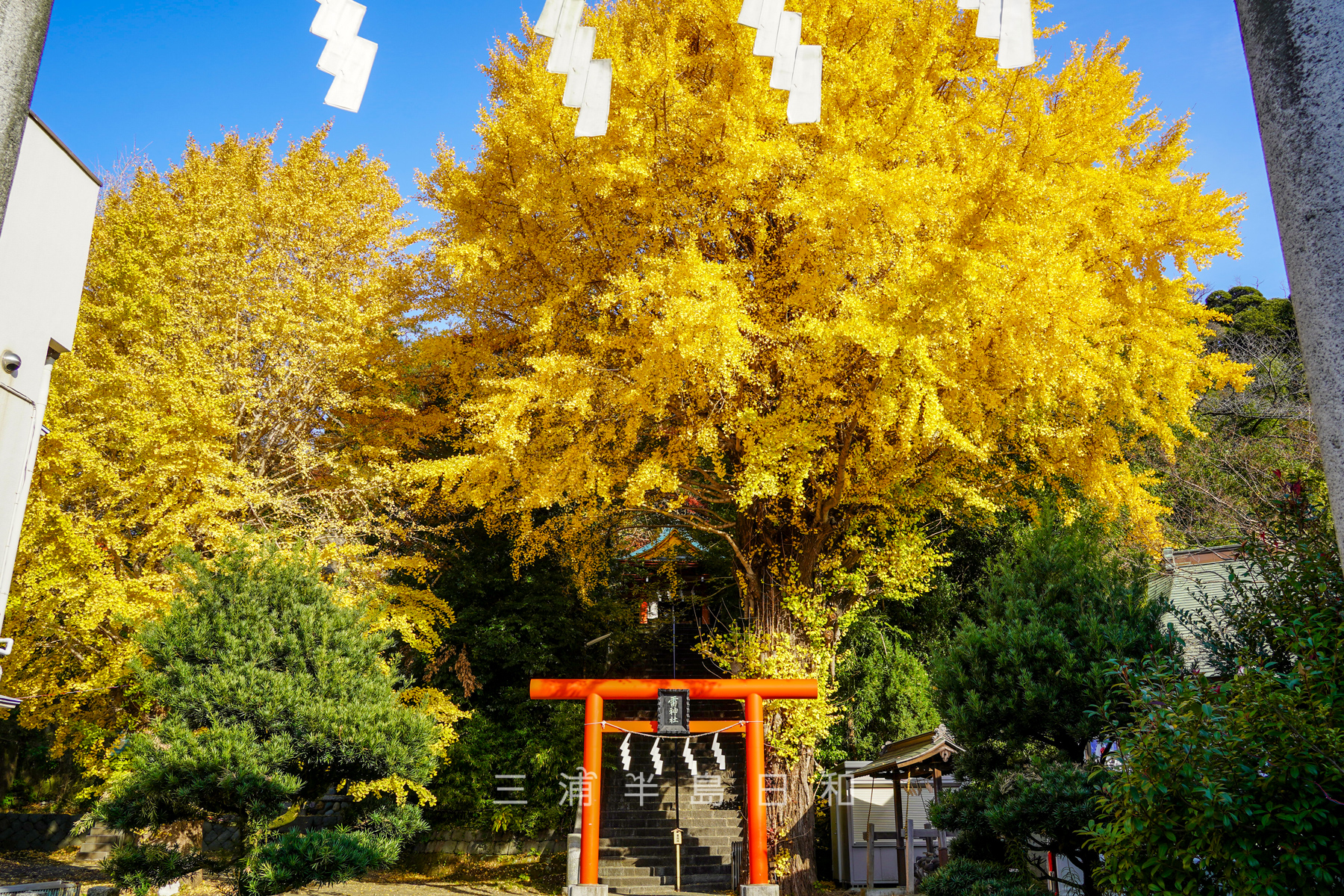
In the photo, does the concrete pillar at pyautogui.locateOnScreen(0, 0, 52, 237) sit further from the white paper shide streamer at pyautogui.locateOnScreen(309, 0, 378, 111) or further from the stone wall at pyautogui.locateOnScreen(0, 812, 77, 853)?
the stone wall at pyautogui.locateOnScreen(0, 812, 77, 853)

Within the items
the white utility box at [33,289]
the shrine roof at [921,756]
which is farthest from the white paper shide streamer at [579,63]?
the shrine roof at [921,756]

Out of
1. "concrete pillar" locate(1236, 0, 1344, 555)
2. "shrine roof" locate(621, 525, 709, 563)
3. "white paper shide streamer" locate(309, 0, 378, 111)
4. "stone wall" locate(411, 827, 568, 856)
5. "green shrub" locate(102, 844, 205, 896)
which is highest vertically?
"shrine roof" locate(621, 525, 709, 563)

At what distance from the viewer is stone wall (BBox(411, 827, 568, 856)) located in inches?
580

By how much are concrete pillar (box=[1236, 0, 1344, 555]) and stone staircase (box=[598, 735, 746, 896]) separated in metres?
12.1

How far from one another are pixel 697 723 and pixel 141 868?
6502 millimetres

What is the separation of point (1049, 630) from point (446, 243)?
8.49 meters

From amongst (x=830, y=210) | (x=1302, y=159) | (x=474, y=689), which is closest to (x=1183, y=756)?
(x=1302, y=159)

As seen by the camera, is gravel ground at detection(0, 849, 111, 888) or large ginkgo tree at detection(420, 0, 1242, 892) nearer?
large ginkgo tree at detection(420, 0, 1242, 892)

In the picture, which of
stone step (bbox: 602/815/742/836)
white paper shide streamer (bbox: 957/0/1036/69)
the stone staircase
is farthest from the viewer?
stone step (bbox: 602/815/742/836)

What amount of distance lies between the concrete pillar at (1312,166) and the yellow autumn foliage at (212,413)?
33.0 feet

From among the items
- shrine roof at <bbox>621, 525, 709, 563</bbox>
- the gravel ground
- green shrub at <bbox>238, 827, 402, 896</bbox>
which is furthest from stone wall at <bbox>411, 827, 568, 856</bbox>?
green shrub at <bbox>238, 827, 402, 896</bbox>

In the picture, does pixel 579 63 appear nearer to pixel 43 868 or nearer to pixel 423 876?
pixel 423 876

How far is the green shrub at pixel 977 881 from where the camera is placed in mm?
7320

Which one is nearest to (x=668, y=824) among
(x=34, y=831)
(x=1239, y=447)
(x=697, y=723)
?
(x=697, y=723)
